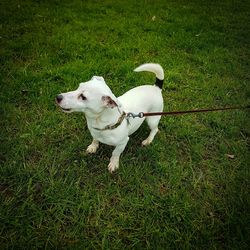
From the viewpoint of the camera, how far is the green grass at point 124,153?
8.26 feet

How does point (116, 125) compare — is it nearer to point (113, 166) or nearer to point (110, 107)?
point (110, 107)

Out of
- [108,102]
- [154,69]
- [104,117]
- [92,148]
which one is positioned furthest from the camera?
[92,148]

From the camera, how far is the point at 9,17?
5516 mm

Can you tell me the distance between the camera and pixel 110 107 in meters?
2.41

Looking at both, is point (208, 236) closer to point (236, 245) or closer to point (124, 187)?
point (236, 245)

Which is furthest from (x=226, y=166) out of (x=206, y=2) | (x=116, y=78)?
(x=206, y=2)

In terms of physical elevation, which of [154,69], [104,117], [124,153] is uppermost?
[154,69]

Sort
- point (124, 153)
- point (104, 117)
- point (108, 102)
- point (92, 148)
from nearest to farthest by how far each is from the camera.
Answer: point (108, 102)
point (104, 117)
point (92, 148)
point (124, 153)

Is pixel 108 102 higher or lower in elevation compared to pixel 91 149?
higher

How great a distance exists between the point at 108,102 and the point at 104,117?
0.22 meters

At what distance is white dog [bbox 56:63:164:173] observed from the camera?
2.38 m

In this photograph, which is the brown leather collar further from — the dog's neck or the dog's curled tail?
the dog's curled tail

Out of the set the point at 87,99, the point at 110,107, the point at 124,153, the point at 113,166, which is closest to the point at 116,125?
the point at 110,107

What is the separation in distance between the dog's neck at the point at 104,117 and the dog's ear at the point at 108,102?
0.12m
